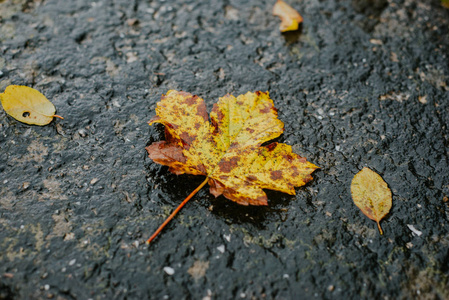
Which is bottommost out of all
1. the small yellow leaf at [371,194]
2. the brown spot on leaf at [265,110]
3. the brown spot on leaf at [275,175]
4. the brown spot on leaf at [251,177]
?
the small yellow leaf at [371,194]

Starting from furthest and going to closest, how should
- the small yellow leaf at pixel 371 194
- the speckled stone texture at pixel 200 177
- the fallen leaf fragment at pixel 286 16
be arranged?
the fallen leaf fragment at pixel 286 16, the small yellow leaf at pixel 371 194, the speckled stone texture at pixel 200 177

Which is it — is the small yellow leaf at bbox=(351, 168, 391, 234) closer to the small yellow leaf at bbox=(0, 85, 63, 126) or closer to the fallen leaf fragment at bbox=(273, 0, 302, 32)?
the fallen leaf fragment at bbox=(273, 0, 302, 32)

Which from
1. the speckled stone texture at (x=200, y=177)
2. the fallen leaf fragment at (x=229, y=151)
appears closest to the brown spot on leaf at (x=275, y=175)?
the fallen leaf fragment at (x=229, y=151)

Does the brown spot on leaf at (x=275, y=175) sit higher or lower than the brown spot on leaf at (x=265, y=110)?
lower

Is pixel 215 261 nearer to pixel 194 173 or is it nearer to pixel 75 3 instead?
pixel 194 173

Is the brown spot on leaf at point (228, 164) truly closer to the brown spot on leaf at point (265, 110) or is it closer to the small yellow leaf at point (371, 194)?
the brown spot on leaf at point (265, 110)

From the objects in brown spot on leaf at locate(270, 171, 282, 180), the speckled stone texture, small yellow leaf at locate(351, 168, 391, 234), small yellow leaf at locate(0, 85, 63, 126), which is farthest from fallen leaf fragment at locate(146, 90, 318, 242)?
small yellow leaf at locate(0, 85, 63, 126)

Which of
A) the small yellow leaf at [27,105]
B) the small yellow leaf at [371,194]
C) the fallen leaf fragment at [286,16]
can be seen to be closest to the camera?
the small yellow leaf at [371,194]

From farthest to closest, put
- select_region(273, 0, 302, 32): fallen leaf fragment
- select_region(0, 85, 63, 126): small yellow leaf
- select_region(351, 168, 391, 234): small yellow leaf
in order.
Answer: select_region(273, 0, 302, 32): fallen leaf fragment → select_region(0, 85, 63, 126): small yellow leaf → select_region(351, 168, 391, 234): small yellow leaf
